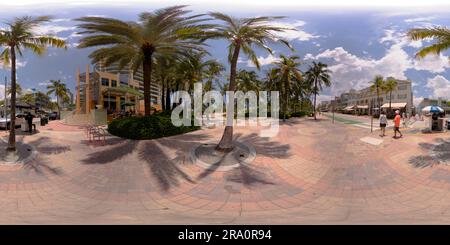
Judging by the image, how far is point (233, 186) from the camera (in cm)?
693

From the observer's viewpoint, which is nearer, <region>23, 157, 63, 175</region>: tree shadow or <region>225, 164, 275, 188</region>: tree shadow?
<region>225, 164, 275, 188</region>: tree shadow

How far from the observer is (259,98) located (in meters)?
36.7

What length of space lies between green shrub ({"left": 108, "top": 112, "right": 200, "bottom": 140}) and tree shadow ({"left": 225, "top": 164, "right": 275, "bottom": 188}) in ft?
20.1

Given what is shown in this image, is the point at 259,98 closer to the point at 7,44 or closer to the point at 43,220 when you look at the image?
the point at 7,44

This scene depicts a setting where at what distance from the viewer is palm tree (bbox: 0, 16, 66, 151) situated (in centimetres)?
1014

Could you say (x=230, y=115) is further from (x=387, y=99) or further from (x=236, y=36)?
(x=387, y=99)

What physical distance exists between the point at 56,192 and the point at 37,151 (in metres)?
A: 4.73

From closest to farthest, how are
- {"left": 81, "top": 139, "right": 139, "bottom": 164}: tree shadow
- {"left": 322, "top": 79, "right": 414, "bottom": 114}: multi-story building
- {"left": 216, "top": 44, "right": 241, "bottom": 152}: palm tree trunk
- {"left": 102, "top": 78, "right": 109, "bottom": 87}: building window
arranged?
{"left": 81, "top": 139, "right": 139, "bottom": 164}: tree shadow, {"left": 216, "top": 44, "right": 241, "bottom": 152}: palm tree trunk, {"left": 102, "top": 78, "right": 109, "bottom": 87}: building window, {"left": 322, "top": 79, "right": 414, "bottom": 114}: multi-story building

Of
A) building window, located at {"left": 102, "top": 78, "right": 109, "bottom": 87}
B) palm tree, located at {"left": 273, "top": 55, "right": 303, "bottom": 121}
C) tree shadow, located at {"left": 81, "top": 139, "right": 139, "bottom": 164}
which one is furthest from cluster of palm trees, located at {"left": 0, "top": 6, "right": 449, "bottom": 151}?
building window, located at {"left": 102, "top": 78, "right": 109, "bottom": 87}

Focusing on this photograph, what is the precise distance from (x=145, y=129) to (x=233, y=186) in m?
7.45

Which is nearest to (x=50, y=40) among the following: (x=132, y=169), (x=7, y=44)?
(x=7, y=44)

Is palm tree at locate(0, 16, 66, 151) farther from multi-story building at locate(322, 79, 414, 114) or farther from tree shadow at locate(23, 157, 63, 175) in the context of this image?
multi-story building at locate(322, 79, 414, 114)

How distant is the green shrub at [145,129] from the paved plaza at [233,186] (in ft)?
6.50

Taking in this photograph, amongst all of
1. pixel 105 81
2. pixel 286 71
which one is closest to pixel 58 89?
pixel 105 81
